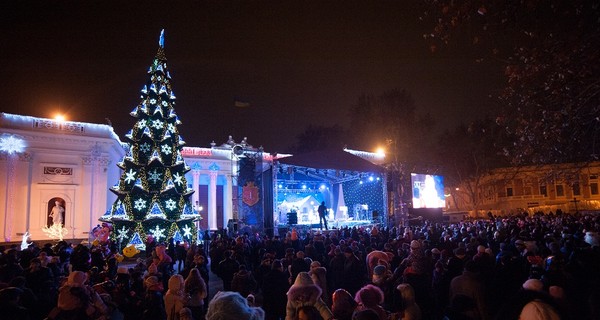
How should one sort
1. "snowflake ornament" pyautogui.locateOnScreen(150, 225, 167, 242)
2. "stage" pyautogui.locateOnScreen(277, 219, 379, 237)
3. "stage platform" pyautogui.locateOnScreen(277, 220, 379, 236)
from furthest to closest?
"stage platform" pyautogui.locateOnScreen(277, 220, 379, 236)
"stage" pyautogui.locateOnScreen(277, 219, 379, 237)
"snowflake ornament" pyautogui.locateOnScreen(150, 225, 167, 242)

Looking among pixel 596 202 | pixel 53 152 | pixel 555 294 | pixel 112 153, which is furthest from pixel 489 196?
pixel 555 294

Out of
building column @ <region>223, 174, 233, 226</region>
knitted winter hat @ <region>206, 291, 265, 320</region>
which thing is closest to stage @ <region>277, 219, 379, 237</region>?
building column @ <region>223, 174, 233, 226</region>

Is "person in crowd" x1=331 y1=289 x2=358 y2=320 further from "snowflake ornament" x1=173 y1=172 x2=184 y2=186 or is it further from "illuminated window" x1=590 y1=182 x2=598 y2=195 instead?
"illuminated window" x1=590 y1=182 x2=598 y2=195

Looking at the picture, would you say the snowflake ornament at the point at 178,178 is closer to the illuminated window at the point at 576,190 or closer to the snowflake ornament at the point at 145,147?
the snowflake ornament at the point at 145,147

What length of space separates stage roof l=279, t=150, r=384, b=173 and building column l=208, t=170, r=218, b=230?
16.5 m

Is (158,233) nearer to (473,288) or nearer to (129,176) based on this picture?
(129,176)

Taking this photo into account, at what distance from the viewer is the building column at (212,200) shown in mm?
36875

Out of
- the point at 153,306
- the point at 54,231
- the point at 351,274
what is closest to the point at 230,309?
the point at 153,306

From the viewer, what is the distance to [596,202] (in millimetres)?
40562

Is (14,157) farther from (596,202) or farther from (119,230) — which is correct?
(596,202)

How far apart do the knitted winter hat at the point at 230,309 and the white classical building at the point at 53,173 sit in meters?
19.9

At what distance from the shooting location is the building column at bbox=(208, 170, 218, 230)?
36.9m

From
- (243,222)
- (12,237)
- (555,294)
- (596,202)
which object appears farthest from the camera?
(596,202)

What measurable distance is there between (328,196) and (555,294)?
2859cm
